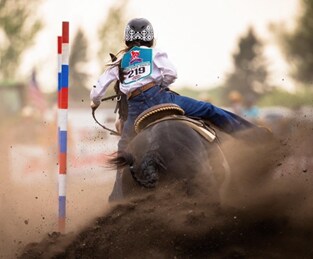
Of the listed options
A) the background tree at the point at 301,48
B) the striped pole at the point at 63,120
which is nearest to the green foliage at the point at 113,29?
the background tree at the point at 301,48

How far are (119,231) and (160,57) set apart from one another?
181 cm

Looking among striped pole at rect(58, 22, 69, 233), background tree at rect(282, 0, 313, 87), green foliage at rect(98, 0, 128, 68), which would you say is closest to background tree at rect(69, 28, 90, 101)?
background tree at rect(282, 0, 313, 87)

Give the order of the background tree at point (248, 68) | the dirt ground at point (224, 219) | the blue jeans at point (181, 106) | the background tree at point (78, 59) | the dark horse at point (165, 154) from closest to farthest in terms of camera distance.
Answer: the dirt ground at point (224, 219)
the dark horse at point (165, 154)
the blue jeans at point (181, 106)
the background tree at point (78, 59)
the background tree at point (248, 68)

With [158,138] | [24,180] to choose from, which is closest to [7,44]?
[24,180]

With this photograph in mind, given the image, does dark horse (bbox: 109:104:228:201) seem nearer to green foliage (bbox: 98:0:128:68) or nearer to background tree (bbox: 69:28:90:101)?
green foliage (bbox: 98:0:128:68)

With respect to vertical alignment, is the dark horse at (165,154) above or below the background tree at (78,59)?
above

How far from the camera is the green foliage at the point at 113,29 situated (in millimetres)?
32562

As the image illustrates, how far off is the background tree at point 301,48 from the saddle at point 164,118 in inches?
1693

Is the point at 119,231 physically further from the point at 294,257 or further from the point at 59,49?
the point at 59,49

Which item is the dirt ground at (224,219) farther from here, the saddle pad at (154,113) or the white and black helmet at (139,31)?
the white and black helmet at (139,31)

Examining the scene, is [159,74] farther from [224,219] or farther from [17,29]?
[17,29]

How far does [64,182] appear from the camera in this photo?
8922mm

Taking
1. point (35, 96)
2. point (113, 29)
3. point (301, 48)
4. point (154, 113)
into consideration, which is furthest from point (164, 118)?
point (301, 48)

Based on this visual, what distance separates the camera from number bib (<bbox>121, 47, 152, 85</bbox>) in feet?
27.8
